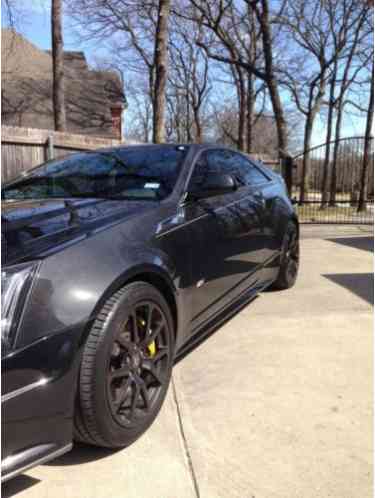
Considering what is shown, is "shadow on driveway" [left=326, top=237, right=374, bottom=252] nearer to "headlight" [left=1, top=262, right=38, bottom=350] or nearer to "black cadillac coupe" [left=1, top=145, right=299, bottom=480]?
"black cadillac coupe" [left=1, top=145, right=299, bottom=480]

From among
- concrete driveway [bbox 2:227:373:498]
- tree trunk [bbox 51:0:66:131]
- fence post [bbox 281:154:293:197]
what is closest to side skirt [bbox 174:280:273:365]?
concrete driveway [bbox 2:227:373:498]

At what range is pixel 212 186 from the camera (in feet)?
10.2

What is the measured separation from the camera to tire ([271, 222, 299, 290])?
16.2 ft

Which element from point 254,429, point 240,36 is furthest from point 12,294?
point 240,36

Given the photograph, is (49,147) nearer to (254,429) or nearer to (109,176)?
(109,176)

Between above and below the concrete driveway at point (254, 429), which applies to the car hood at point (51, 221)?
above

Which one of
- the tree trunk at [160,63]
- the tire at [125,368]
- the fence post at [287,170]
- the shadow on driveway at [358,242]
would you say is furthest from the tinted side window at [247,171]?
the fence post at [287,170]

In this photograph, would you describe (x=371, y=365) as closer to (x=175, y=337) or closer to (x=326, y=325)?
(x=326, y=325)

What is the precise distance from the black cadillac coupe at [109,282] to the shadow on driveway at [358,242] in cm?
464

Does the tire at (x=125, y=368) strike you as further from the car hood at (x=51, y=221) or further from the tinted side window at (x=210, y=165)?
the tinted side window at (x=210, y=165)

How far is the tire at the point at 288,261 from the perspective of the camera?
4928 mm

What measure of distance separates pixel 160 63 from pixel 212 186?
32.2 feet

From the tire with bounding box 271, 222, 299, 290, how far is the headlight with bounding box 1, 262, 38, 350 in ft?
11.2

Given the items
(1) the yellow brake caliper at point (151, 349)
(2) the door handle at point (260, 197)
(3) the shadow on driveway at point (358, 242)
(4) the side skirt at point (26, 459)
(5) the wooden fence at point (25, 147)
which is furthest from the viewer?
(3) the shadow on driveway at point (358, 242)
